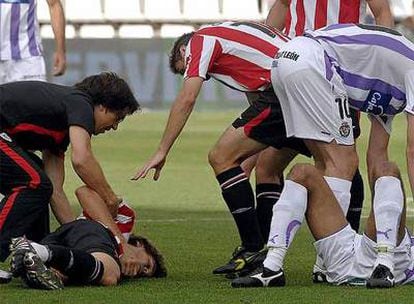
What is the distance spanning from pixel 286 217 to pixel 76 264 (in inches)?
42.6

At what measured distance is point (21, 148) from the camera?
26.6 ft

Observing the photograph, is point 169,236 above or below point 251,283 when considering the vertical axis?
below

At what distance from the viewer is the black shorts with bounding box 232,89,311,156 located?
8.43 metres

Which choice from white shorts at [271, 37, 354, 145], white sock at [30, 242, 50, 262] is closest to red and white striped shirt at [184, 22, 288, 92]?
white shorts at [271, 37, 354, 145]

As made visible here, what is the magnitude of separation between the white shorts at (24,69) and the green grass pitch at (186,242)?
4.11ft

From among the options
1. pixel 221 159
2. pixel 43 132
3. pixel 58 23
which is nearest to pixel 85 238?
pixel 43 132

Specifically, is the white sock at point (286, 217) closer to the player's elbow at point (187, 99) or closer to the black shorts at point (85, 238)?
the black shorts at point (85, 238)

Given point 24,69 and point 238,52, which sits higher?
point 238,52

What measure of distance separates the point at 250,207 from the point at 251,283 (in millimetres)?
885

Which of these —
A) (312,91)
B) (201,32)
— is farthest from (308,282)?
(201,32)

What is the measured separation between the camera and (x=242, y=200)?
8.42 metres

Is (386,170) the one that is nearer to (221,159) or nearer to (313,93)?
(313,93)

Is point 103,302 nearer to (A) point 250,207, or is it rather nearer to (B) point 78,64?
(A) point 250,207

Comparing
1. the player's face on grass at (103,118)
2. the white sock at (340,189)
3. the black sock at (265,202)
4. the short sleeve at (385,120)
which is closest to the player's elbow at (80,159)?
the player's face on grass at (103,118)
